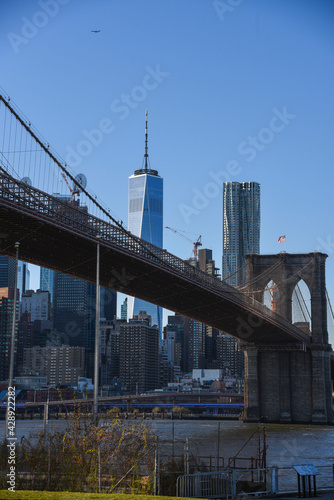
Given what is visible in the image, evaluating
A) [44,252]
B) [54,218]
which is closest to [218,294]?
[44,252]

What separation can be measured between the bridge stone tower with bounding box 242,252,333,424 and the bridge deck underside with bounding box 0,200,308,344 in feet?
7.45

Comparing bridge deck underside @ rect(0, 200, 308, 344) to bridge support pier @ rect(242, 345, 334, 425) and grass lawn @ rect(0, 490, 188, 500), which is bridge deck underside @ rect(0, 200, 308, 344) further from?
grass lawn @ rect(0, 490, 188, 500)

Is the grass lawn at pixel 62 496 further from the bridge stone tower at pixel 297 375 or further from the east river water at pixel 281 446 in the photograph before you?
the bridge stone tower at pixel 297 375

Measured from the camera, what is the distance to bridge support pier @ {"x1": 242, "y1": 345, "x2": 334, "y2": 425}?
77750 millimetres

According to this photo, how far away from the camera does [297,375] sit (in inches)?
3123

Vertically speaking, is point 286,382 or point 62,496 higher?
point 286,382

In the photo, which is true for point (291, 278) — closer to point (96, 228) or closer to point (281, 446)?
point (281, 446)

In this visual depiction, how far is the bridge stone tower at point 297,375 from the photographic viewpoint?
77.6 metres

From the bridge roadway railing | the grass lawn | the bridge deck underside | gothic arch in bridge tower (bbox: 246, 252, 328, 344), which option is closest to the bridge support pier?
the bridge deck underside

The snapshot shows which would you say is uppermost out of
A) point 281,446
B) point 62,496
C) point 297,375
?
point 297,375

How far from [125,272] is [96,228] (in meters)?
10.2

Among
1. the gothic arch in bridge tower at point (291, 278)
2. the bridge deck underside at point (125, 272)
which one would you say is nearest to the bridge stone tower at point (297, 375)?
the gothic arch in bridge tower at point (291, 278)

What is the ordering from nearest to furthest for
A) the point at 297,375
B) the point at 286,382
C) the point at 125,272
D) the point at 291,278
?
the point at 125,272 < the point at 286,382 < the point at 297,375 < the point at 291,278

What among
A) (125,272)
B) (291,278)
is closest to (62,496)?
(125,272)
